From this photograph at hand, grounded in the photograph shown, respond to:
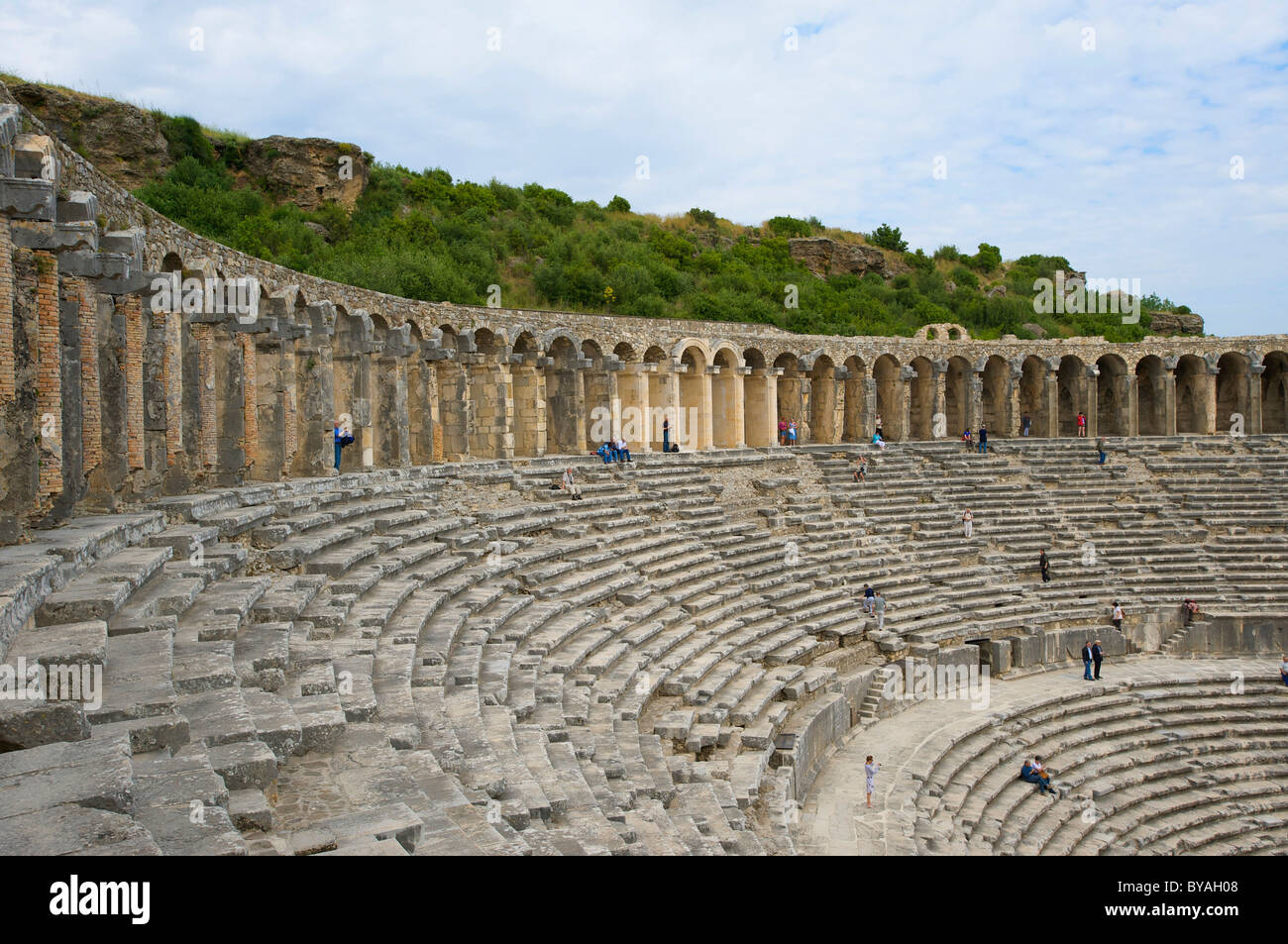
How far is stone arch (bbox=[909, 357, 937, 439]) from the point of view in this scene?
1190 inches

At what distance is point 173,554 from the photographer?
8.16 meters

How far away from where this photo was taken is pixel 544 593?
40.0 ft

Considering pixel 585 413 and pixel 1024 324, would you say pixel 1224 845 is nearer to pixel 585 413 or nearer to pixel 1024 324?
pixel 585 413

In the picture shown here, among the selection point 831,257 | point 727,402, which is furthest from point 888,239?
point 727,402

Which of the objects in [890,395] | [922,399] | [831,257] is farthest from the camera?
[831,257]

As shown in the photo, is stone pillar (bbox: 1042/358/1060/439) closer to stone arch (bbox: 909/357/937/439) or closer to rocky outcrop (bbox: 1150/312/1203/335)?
stone arch (bbox: 909/357/937/439)

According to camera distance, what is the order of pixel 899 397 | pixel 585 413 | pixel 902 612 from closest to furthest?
pixel 902 612 → pixel 585 413 → pixel 899 397

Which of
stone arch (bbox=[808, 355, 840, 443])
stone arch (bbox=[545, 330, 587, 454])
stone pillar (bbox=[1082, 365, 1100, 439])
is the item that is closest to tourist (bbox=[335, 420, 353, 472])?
stone arch (bbox=[545, 330, 587, 454])

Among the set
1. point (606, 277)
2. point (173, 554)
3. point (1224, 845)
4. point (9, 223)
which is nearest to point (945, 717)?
point (1224, 845)

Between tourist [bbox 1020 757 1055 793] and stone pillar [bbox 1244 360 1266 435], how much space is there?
22.3 metres

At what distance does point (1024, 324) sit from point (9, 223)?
139 feet

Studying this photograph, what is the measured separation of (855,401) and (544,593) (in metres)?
19.4

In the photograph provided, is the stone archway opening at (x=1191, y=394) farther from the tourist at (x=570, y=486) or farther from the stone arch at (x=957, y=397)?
the tourist at (x=570, y=486)

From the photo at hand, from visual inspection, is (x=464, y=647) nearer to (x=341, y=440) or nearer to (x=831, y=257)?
(x=341, y=440)
